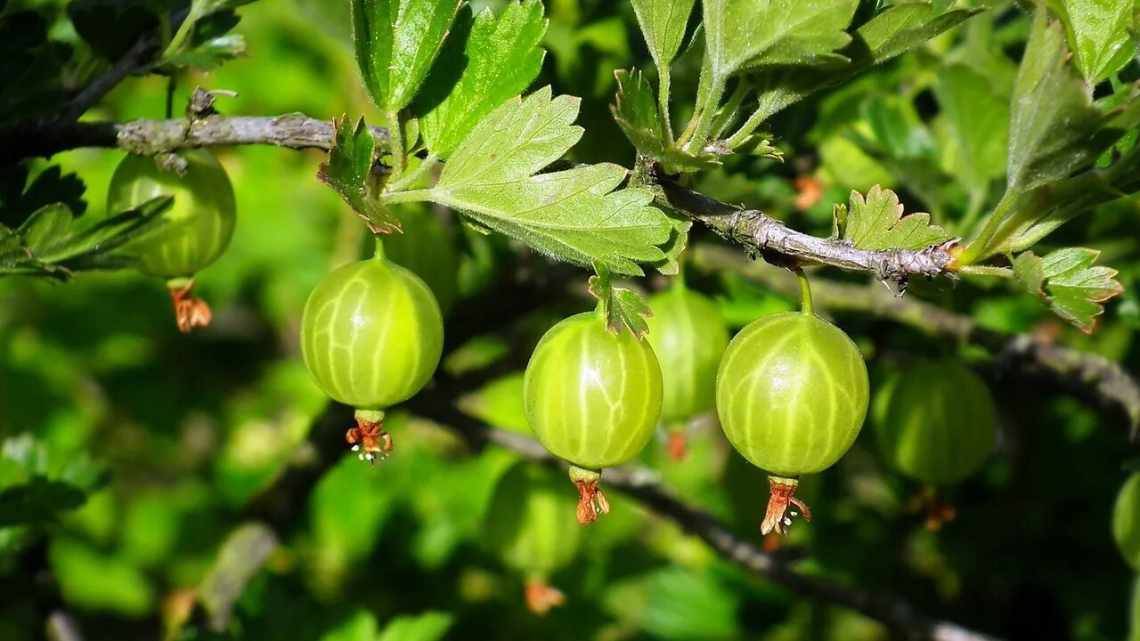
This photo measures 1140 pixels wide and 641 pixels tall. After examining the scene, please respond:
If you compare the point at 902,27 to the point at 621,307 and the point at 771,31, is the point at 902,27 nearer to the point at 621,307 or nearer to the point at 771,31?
the point at 771,31

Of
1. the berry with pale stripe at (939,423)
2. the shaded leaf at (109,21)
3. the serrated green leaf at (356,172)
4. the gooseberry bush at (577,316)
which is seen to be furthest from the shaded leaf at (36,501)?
the berry with pale stripe at (939,423)

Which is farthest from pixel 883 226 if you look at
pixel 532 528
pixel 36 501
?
pixel 36 501

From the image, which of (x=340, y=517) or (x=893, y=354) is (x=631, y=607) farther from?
(x=893, y=354)

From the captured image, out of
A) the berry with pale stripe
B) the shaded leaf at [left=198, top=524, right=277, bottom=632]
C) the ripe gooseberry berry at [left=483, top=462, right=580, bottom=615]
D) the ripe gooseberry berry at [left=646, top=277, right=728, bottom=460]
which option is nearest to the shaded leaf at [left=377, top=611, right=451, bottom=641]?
the ripe gooseberry berry at [left=483, top=462, right=580, bottom=615]

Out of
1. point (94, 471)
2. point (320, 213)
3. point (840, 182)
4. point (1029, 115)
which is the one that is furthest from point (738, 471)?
point (320, 213)

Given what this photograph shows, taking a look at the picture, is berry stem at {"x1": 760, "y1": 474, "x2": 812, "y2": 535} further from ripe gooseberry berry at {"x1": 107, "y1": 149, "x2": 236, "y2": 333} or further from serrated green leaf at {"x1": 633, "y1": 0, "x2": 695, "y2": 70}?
ripe gooseberry berry at {"x1": 107, "y1": 149, "x2": 236, "y2": 333}

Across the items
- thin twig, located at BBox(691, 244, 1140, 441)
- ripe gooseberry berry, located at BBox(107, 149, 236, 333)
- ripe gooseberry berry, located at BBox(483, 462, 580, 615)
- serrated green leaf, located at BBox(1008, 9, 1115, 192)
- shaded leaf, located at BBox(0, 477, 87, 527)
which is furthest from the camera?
ripe gooseberry berry, located at BBox(483, 462, 580, 615)
